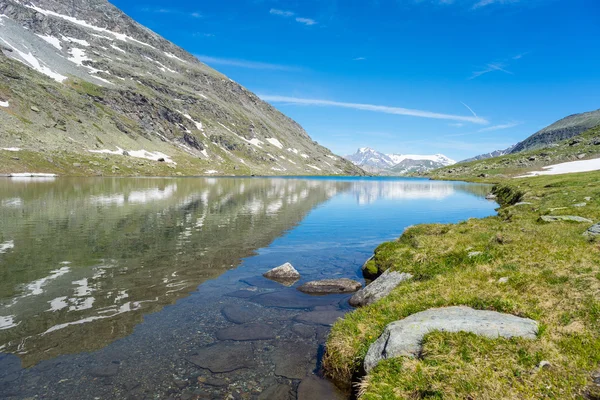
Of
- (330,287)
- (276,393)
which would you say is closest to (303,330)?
(276,393)

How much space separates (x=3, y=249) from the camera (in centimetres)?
2752

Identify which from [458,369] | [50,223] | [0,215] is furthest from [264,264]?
[0,215]

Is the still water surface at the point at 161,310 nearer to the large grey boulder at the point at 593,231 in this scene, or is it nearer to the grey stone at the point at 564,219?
the large grey boulder at the point at 593,231

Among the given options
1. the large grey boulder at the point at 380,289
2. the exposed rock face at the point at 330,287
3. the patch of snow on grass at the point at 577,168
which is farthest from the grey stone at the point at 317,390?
the patch of snow on grass at the point at 577,168

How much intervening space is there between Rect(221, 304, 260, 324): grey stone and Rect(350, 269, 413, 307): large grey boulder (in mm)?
5342

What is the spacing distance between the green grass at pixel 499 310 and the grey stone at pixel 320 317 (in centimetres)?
321

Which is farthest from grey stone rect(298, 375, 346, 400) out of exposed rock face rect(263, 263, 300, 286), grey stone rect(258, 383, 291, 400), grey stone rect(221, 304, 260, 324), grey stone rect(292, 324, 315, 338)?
exposed rock face rect(263, 263, 300, 286)

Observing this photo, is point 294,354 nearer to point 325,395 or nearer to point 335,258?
point 325,395

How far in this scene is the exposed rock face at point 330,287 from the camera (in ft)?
66.8

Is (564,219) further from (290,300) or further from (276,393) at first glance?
(276,393)

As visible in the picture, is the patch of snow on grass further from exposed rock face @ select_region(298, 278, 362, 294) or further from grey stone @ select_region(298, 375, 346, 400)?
grey stone @ select_region(298, 375, 346, 400)

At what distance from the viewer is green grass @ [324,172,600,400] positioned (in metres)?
7.41

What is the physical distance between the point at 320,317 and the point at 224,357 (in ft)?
18.1

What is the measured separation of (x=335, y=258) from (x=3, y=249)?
27.5 m
